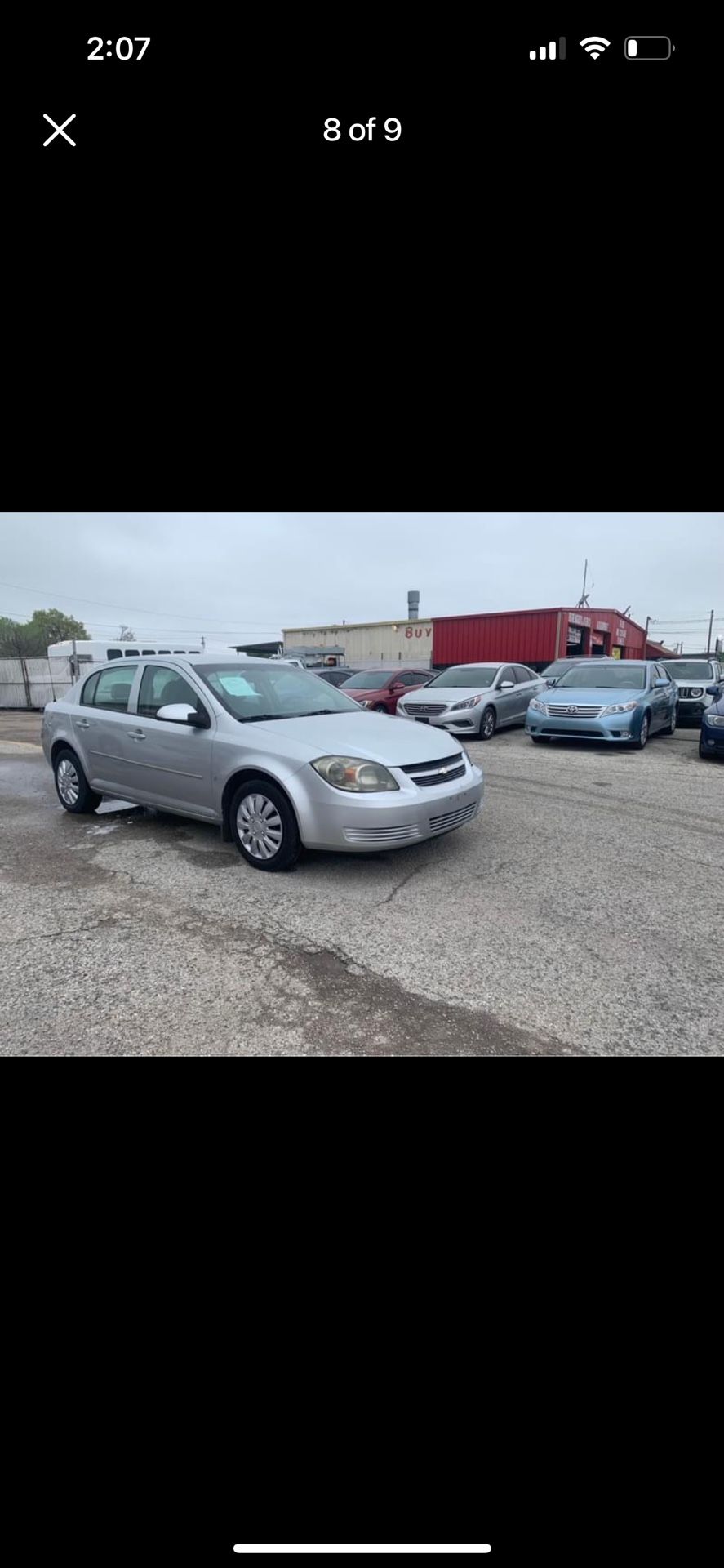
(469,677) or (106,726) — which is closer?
(106,726)

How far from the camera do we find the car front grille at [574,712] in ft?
31.3

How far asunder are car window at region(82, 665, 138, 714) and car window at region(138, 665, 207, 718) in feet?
0.63

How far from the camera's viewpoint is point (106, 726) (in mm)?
5078

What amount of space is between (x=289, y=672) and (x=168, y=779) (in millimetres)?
1310

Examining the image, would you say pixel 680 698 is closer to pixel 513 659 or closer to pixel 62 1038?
pixel 513 659

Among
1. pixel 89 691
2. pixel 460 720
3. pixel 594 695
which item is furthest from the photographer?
pixel 460 720

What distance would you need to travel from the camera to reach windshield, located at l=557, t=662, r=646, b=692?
10133 millimetres

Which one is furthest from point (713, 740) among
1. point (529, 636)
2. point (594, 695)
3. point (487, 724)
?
point (529, 636)

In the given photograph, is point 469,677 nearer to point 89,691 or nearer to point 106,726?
point 89,691

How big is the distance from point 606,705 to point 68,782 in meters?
7.36

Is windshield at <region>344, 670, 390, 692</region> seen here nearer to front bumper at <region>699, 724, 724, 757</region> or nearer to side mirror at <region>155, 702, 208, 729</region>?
front bumper at <region>699, 724, 724, 757</region>

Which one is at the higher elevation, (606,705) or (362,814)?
(606,705)
